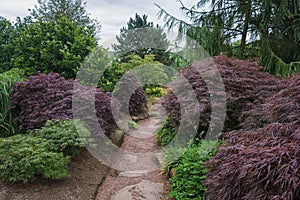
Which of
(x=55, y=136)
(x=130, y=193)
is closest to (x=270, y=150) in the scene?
(x=130, y=193)

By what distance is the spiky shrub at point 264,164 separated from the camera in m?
1.31

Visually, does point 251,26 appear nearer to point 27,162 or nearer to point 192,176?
point 192,176

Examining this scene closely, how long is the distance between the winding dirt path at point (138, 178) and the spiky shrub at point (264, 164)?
106cm

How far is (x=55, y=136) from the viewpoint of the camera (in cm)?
Answer: 289

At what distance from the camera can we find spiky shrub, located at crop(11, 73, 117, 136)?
3414mm

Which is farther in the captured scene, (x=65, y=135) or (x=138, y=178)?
(x=138, y=178)

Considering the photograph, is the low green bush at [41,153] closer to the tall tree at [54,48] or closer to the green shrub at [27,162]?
the green shrub at [27,162]

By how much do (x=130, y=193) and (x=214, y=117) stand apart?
157 cm

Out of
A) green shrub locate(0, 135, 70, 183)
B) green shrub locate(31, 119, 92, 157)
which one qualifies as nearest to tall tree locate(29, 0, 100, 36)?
green shrub locate(31, 119, 92, 157)

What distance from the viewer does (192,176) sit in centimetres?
255

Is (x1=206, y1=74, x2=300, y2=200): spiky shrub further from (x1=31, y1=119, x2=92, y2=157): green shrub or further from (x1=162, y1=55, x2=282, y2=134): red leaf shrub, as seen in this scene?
(x1=31, y1=119, x2=92, y2=157): green shrub

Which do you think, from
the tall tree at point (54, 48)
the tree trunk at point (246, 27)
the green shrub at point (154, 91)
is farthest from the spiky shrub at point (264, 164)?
the green shrub at point (154, 91)

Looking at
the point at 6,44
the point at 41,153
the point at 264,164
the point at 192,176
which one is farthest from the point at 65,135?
the point at 6,44

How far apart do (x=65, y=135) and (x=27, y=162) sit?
58 centimetres
